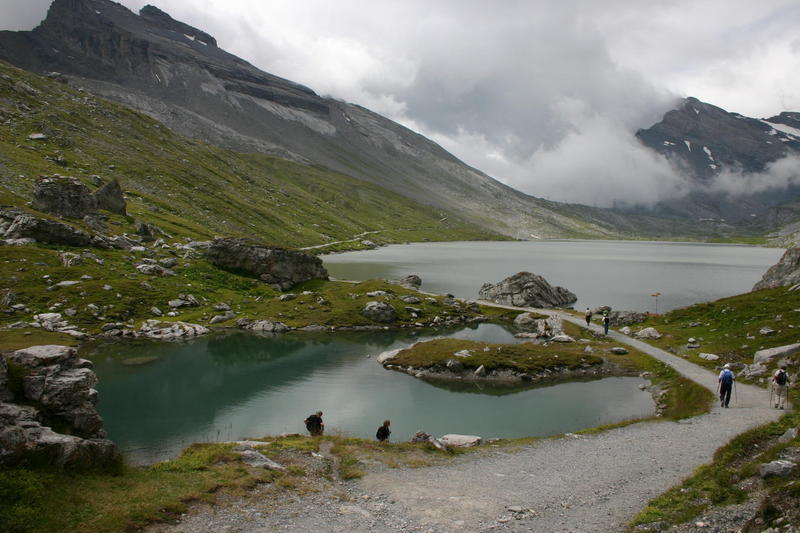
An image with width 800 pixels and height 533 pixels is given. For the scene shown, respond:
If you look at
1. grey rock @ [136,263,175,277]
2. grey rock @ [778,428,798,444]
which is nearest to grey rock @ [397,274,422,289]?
grey rock @ [136,263,175,277]

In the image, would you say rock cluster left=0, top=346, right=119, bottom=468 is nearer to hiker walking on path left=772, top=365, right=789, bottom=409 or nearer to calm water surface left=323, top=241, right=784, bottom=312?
hiker walking on path left=772, top=365, right=789, bottom=409

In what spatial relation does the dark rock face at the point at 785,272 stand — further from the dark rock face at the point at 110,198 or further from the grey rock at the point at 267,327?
the dark rock face at the point at 110,198

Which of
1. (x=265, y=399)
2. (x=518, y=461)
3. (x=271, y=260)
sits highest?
(x=271, y=260)

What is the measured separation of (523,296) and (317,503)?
82.1 meters

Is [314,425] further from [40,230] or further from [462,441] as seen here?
[40,230]

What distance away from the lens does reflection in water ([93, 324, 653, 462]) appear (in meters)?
39.1

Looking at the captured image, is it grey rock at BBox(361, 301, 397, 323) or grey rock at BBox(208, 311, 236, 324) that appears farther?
grey rock at BBox(361, 301, 397, 323)

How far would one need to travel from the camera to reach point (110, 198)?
113812mm

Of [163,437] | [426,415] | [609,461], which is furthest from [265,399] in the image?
[609,461]

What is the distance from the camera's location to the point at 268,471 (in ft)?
76.9

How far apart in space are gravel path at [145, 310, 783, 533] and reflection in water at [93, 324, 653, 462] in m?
9.22

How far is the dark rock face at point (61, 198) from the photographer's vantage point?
95875 millimetres

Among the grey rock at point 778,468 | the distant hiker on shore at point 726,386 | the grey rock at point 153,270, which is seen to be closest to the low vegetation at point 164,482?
the grey rock at point 778,468

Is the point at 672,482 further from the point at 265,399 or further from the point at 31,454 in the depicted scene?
the point at 265,399
